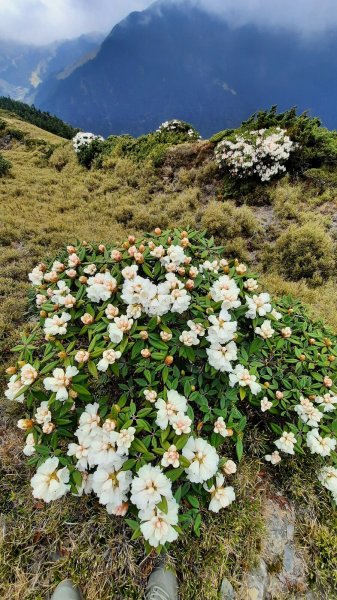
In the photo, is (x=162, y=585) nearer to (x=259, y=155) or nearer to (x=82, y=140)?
(x=259, y=155)

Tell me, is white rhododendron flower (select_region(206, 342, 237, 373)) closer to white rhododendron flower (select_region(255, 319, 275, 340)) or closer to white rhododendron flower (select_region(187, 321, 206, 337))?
white rhododendron flower (select_region(187, 321, 206, 337))

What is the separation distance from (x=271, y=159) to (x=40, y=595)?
8532mm

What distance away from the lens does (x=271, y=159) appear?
7.67m

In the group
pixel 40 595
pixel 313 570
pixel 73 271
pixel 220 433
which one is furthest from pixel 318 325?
pixel 40 595

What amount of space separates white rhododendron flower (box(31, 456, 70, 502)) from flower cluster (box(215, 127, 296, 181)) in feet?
25.0

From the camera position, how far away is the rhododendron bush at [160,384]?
1.80m

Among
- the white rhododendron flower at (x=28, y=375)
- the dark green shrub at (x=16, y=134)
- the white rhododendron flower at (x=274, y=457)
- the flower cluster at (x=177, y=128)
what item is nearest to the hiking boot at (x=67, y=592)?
the white rhododendron flower at (x=28, y=375)

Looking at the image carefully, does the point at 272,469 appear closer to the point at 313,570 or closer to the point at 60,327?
the point at 313,570

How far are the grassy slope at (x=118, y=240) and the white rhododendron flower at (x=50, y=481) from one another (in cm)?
59

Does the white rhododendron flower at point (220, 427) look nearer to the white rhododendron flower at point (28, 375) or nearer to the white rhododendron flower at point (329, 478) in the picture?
the white rhododendron flower at point (329, 478)

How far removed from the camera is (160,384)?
7.22 feet

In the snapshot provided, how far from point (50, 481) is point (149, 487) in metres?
0.61

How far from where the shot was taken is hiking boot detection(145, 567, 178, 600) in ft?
6.35

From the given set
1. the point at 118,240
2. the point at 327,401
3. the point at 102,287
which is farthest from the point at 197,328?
the point at 118,240
